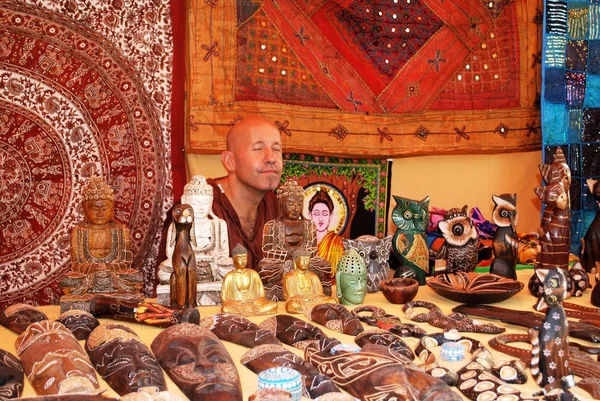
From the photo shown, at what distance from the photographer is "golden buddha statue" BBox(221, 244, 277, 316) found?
2801mm

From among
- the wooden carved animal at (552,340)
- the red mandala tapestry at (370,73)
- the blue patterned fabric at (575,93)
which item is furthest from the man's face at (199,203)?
the blue patterned fabric at (575,93)

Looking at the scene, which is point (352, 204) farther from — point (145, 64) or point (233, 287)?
point (233, 287)

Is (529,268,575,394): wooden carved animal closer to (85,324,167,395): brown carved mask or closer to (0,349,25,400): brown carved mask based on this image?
(85,324,167,395): brown carved mask

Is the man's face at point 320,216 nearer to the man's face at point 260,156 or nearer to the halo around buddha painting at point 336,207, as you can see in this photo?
the halo around buddha painting at point 336,207

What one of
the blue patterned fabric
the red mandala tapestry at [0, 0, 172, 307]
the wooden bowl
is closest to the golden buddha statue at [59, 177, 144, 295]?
the red mandala tapestry at [0, 0, 172, 307]

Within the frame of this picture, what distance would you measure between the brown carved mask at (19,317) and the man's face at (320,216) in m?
2.58

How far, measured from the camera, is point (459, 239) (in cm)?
338

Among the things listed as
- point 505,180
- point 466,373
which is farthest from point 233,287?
point 505,180

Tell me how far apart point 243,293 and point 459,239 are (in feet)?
3.85

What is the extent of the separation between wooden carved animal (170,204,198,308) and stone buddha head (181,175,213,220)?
0.94 ft

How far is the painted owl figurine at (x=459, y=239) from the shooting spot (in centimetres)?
336

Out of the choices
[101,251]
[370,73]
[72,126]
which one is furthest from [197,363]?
[370,73]

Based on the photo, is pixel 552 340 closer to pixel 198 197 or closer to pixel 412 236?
pixel 412 236

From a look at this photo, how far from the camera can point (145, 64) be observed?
168 inches
